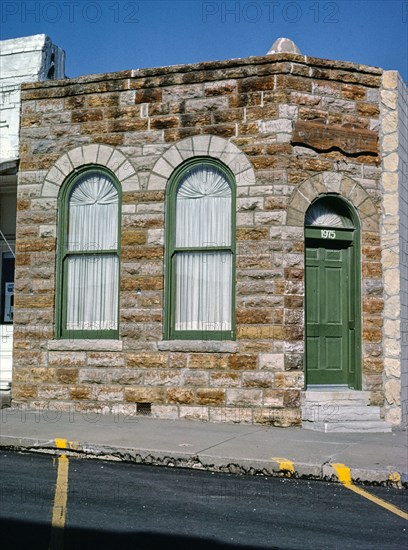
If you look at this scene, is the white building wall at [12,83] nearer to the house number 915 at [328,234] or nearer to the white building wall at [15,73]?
the white building wall at [15,73]

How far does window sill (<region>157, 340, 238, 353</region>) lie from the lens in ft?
36.8

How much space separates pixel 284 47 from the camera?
11953mm

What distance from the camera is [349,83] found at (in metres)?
11.8

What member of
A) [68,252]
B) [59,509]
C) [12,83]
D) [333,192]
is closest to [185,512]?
[59,509]

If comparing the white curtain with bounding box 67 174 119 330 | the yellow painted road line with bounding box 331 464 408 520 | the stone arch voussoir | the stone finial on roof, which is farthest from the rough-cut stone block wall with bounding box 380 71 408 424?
the white curtain with bounding box 67 174 119 330

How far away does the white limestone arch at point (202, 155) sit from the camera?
452 inches

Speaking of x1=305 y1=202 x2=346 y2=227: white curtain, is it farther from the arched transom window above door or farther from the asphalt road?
the asphalt road

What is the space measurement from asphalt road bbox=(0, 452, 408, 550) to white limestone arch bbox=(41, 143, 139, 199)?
513 centimetres

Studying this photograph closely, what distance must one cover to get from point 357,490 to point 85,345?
554cm

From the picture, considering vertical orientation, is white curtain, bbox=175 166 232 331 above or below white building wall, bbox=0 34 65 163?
below

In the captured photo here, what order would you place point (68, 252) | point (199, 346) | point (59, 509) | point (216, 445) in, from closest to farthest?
point (59, 509) → point (216, 445) → point (199, 346) → point (68, 252)

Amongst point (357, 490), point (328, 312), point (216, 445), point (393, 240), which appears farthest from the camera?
point (328, 312)

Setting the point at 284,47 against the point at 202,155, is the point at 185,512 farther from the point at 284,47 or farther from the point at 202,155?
the point at 284,47

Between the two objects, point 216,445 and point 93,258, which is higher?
point 93,258
